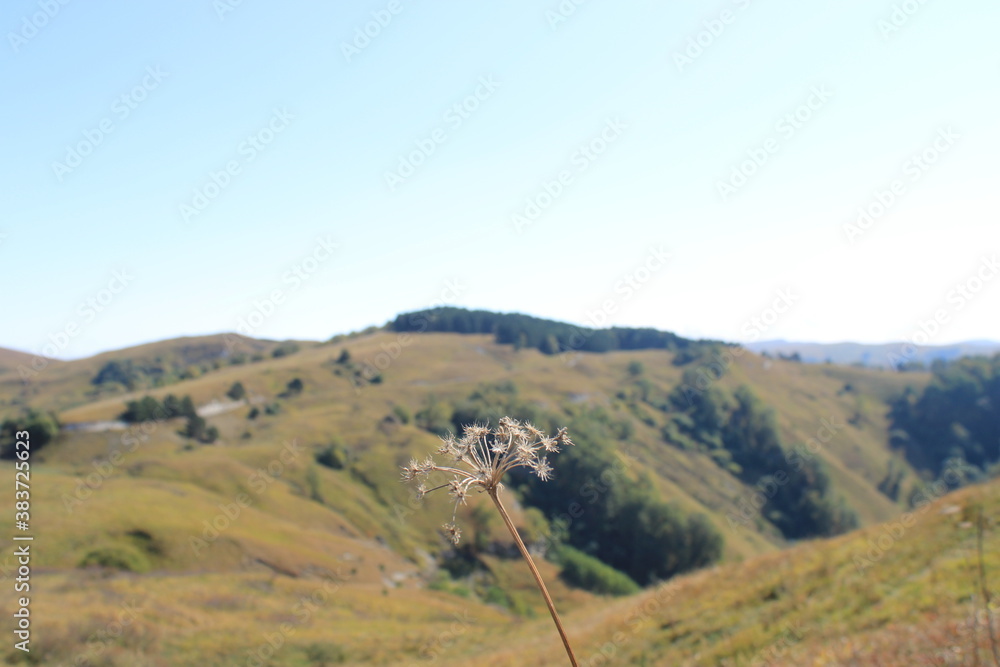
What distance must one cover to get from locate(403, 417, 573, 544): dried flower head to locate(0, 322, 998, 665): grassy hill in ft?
29.9

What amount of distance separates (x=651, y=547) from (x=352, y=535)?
49.4m

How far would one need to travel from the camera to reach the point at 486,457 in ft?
8.05

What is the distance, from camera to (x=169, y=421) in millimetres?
87875

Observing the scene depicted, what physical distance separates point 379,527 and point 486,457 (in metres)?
82.1

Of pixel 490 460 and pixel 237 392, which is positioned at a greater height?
pixel 237 392

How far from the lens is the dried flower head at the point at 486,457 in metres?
2.18

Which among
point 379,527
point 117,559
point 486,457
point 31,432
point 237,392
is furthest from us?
point 237,392

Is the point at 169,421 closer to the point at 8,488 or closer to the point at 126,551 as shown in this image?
the point at 8,488

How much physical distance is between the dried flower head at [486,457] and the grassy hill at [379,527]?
359 inches

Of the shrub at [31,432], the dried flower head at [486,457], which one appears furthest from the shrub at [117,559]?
the dried flower head at [486,457]

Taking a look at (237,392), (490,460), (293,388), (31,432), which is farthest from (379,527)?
(490,460)

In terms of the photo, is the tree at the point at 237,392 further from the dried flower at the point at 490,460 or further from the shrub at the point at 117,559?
the dried flower at the point at 490,460

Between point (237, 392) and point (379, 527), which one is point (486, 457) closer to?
point (379, 527)

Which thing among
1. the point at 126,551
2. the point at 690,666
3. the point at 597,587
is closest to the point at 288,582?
the point at 126,551
